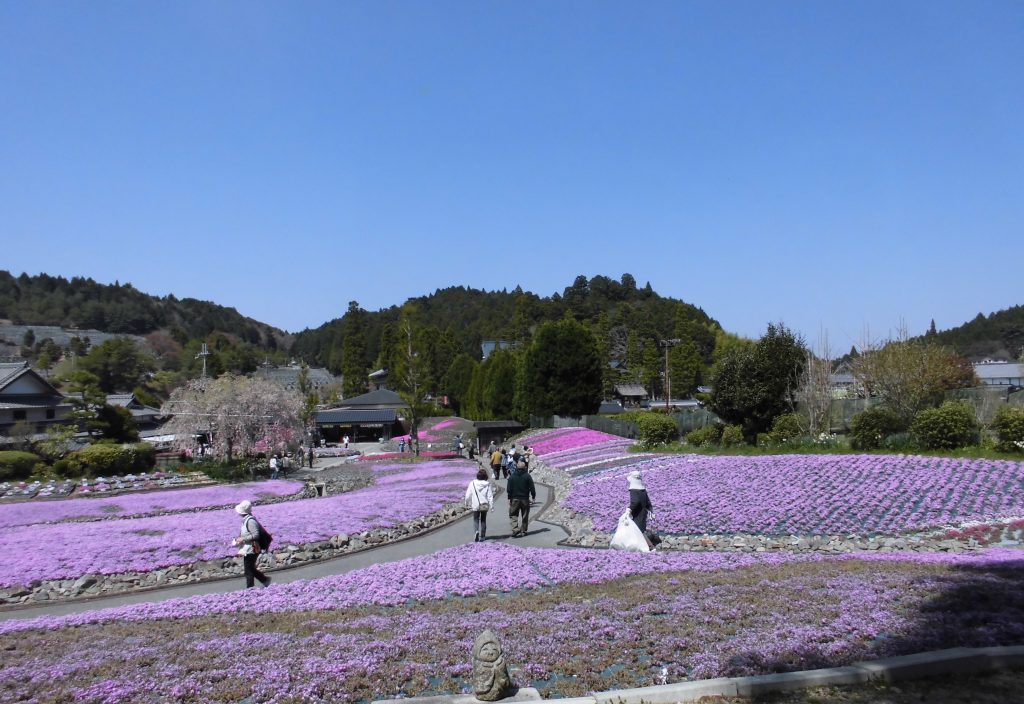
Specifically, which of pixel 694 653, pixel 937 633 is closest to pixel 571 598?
pixel 694 653

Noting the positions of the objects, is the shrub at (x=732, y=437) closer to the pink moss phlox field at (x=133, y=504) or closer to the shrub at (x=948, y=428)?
the shrub at (x=948, y=428)

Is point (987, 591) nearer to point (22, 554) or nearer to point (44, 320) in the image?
point (22, 554)

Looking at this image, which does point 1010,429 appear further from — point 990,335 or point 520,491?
point 990,335

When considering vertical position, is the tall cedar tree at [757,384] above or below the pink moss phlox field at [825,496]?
above

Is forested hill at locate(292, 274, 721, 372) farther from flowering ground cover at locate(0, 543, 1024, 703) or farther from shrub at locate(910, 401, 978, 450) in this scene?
flowering ground cover at locate(0, 543, 1024, 703)

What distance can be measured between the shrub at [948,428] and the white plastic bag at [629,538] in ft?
39.7

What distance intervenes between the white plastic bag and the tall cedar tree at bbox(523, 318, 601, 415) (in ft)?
133

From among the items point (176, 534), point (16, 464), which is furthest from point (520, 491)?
point (16, 464)

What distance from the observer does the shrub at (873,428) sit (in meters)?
22.7

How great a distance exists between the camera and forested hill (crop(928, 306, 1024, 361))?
386 ft

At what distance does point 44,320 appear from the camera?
189125 mm

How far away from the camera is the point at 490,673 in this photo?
20.4 ft

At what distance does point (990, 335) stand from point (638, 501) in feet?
473

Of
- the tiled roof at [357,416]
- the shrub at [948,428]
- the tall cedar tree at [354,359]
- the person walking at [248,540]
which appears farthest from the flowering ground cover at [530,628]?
the tall cedar tree at [354,359]
